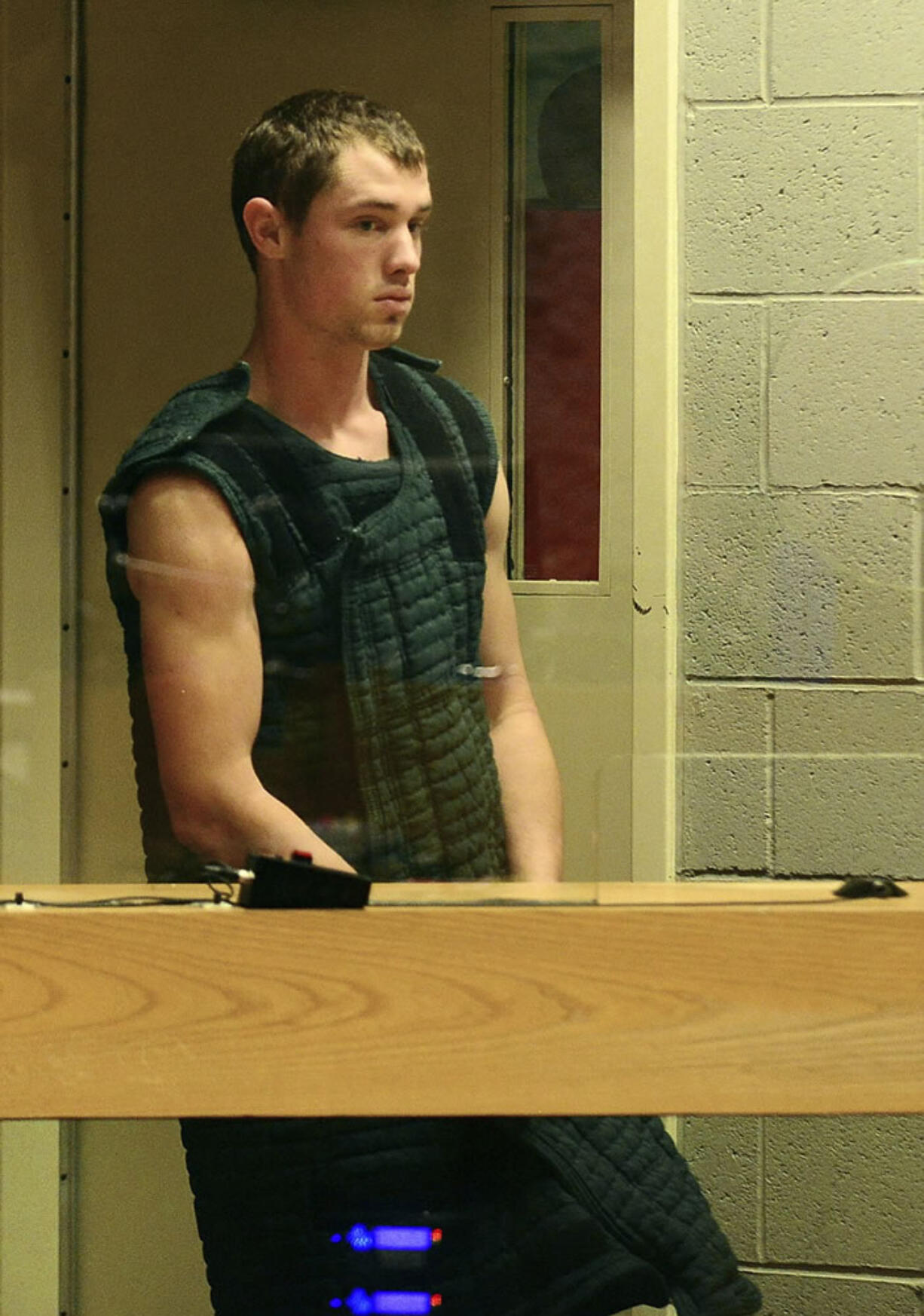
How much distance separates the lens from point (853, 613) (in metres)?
1.11

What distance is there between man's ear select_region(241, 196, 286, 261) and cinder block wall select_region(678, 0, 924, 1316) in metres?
0.31

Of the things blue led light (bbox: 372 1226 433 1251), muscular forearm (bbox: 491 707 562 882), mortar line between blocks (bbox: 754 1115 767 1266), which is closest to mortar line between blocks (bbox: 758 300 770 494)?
muscular forearm (bbox: 491 707 562 882)

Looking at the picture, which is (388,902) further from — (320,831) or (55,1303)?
(55,1303)

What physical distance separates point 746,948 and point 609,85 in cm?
65

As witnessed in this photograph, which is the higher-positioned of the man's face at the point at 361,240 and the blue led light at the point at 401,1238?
the man's face at the point at 361,240

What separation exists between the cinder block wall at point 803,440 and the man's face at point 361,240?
211 mm

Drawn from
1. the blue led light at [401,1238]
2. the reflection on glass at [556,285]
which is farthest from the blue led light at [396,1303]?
the reflection on glass at [556,285]

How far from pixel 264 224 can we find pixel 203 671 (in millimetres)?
337

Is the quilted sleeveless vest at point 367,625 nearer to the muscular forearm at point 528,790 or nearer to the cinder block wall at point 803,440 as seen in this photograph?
the muscular forearm at point 528,790

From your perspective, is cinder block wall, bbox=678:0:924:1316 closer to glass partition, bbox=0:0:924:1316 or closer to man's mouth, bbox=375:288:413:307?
glass partition, bbox=0:0:924:1316

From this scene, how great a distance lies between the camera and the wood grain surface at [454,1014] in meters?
1.05

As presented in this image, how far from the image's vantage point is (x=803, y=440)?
111 cm

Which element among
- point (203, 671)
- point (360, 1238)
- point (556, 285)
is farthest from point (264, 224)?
point (360, 1238)

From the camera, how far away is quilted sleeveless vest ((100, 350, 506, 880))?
1.09 meters
